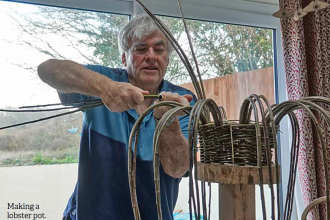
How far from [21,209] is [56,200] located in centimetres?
14

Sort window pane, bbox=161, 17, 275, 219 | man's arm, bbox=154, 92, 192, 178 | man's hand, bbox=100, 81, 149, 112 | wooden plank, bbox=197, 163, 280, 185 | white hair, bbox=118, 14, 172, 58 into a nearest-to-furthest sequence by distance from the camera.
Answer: wooden plank, bbox=197, 163, 280, 185 < man's hand, bbox=100, 81, 149, 112 < man's arm, bbox=154, 92, 192, 178 < white hair, bbox=118, 14, 172, 58 < window pane, bbox=161, 17, 275, 219

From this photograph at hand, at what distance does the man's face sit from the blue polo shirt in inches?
3.9

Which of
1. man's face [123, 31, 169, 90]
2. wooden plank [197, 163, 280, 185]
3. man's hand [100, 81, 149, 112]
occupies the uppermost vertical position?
man's face [123, 31, 169, 90]

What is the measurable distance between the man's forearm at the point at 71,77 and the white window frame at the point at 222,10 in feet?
1.75

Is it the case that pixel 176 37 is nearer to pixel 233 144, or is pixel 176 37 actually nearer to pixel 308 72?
pixel 308 72

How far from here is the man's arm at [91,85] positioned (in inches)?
29.0

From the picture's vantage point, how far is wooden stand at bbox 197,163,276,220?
54 centimetres

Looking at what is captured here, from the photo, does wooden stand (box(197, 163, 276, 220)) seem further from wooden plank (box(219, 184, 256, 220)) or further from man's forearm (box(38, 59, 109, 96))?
man's forearm (box(38, 59, 109, 96))

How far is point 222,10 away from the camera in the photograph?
5.65ft

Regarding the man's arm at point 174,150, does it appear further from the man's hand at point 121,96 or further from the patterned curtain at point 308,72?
the patterned curtain at point 308,72

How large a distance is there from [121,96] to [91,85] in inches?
4.9

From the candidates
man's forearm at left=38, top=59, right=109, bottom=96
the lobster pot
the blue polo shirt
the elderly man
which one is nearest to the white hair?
the elderly man

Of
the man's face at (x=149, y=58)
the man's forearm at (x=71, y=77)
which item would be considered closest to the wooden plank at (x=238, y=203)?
the man's forearm at (x=71, y=77)

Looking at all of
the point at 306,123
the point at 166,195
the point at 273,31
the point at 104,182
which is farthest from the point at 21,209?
the point at 273,31
